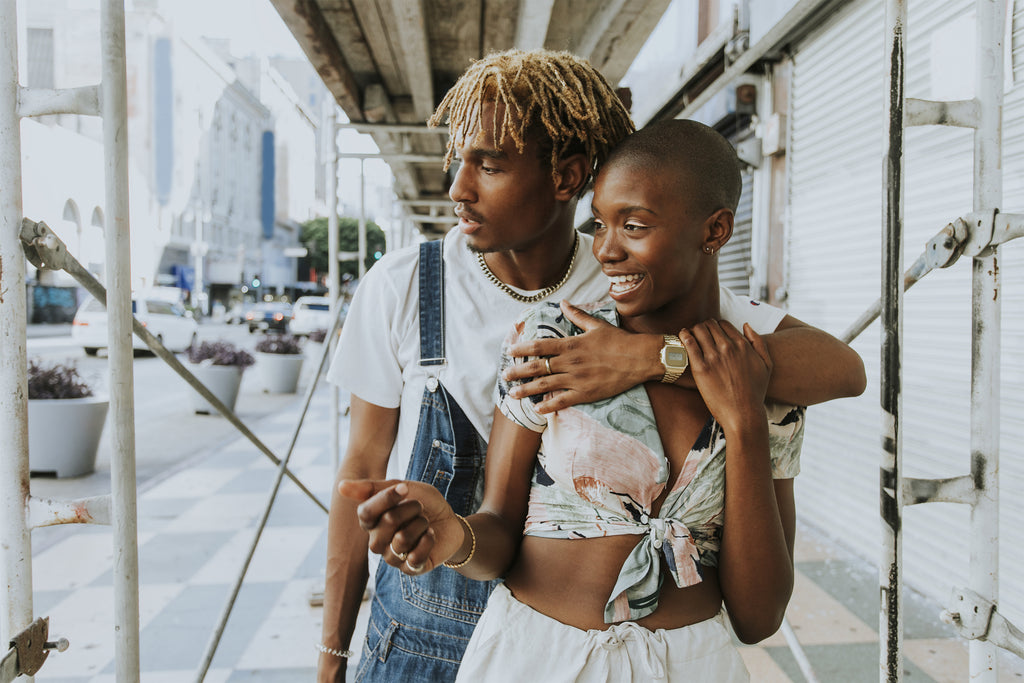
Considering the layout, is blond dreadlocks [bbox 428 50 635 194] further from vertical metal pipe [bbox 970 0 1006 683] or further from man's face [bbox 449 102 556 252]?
vertical metal pipe [bbox 970 0 1006 683]

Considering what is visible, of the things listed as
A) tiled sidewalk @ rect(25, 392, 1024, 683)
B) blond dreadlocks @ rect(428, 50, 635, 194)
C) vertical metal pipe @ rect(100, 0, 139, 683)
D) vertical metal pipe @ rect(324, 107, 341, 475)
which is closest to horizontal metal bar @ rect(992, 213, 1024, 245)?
blond dreadlocks @ rect(428, 50, 635, 194)

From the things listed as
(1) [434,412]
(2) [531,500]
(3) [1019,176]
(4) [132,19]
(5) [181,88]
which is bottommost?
(2) [531,500]

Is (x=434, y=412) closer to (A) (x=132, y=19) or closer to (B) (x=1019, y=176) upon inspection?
(B) (x=1019, y=176)

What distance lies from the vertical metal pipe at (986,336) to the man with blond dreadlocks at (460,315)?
361 mm

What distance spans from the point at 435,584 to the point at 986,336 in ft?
3.76

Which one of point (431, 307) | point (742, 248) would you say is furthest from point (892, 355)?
point (742, 248)

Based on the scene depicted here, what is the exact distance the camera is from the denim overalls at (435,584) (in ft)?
5.04

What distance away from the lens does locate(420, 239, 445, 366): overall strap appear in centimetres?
158

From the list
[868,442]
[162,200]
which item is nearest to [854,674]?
[868,442]

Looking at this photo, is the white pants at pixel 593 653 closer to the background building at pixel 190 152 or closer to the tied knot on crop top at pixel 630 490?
the tied knot on crop top at pixel 630 490

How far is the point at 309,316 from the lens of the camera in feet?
86.4

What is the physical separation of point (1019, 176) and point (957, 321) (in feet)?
2.49

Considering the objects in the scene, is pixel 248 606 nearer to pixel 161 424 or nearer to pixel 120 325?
pixel 120 325

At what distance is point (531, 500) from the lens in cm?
133
